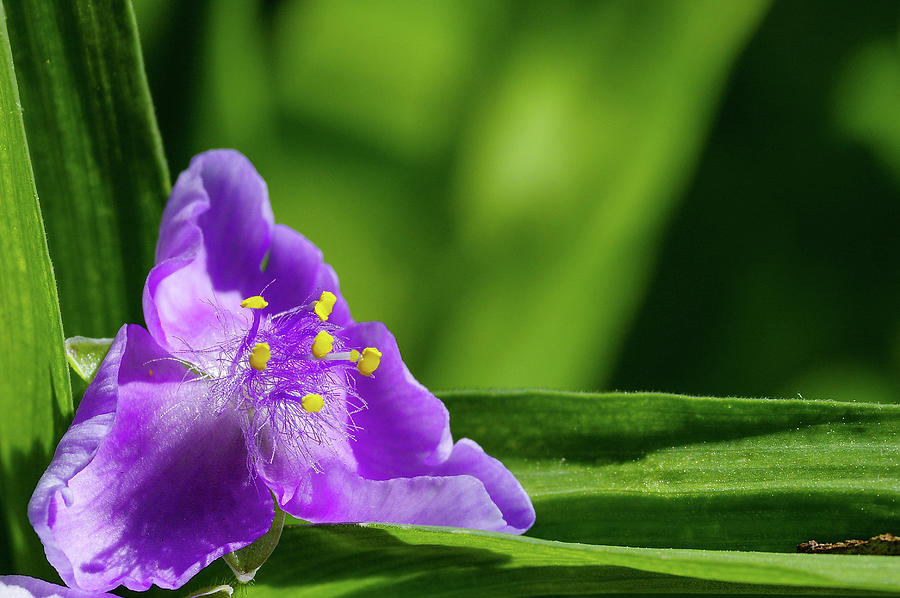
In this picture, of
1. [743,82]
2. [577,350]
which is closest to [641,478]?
[577,350]

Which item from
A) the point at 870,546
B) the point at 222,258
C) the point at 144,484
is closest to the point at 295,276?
the point at 222,258

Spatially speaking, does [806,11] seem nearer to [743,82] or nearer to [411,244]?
[743,82]

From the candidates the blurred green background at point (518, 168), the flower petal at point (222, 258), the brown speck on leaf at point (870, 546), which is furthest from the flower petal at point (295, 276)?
the blurred green background at point (518, 168)

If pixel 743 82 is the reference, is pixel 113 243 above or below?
below

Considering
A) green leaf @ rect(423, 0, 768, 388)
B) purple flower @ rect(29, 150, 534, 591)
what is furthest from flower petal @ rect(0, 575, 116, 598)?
green leaf @ rect(423, 0, 768, 388)

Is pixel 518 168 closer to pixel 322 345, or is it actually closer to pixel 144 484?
pixel 322 345

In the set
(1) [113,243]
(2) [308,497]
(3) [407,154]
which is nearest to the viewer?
(2) [308,497]

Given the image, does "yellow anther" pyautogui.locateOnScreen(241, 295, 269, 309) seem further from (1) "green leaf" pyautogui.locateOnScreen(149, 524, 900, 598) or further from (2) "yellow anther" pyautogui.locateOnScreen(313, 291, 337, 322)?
(1) "green leaf" pyautogui.locateOnScreen(149, 524, 900, 598)
